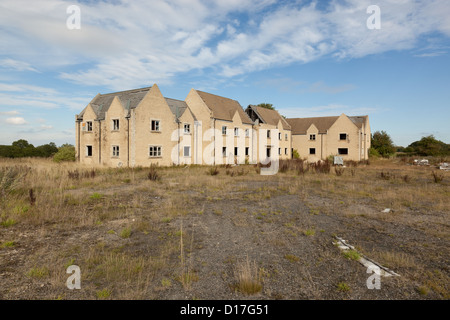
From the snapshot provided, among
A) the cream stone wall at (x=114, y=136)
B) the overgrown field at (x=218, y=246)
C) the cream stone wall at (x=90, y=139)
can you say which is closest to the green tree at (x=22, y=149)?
the cream stone wall at (x=90, y=139)

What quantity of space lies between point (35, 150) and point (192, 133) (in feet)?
78.4

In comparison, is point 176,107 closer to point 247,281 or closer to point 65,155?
point 65,155

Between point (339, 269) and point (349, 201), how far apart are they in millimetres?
7431

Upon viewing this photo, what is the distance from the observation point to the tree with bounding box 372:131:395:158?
48.5 meters

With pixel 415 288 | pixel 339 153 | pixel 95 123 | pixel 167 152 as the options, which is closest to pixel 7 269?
pixel 415 288

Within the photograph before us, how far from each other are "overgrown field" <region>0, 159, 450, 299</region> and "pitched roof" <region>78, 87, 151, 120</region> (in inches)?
605

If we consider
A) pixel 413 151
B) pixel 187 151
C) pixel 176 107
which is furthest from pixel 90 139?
pixel 413 151

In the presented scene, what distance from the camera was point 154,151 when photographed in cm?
2566

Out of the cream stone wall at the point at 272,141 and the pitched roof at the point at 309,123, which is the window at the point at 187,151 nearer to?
the cream stone wall at the point at 272,141

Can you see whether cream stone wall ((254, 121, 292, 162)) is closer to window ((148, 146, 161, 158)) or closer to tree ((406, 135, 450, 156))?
window ((148, 146, 161, 158))

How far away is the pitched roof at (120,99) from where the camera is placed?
24.8 metres

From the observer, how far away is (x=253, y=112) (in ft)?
129

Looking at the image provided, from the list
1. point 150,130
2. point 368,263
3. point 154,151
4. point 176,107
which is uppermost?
point 176,107

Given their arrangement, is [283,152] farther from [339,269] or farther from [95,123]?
[339,269]
